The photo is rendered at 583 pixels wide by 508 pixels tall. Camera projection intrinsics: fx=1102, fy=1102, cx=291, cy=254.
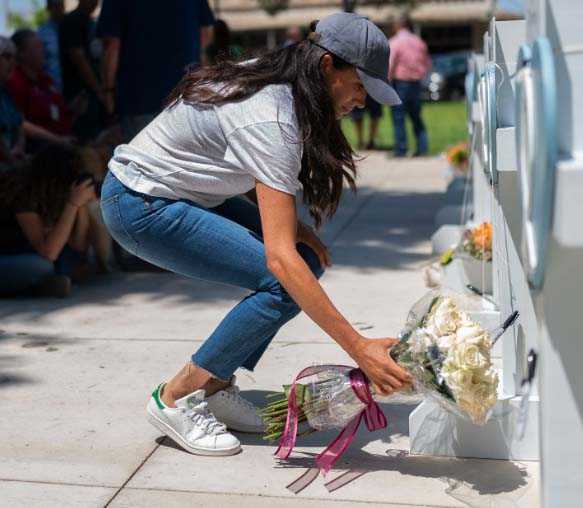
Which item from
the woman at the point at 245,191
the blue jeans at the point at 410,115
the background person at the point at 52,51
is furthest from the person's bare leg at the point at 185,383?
the blue jeans at the point at 410,115

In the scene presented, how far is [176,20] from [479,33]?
3576 cm

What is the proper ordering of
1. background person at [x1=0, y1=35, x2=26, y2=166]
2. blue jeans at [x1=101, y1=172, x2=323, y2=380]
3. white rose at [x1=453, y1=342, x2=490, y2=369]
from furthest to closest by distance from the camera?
background person at [x1=0, y1=35, x2=26, y2=166] < blue jeans at [x1=101, y1=172, x2=323, y2=380] < white rose at [x1=453, y1=342, x2=490, y2=369]

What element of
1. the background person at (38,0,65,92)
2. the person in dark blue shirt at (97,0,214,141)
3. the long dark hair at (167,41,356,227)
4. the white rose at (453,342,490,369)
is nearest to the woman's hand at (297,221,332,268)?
the long dark hair at (167,41,356,227)

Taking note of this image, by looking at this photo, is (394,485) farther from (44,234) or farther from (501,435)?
(44,234)

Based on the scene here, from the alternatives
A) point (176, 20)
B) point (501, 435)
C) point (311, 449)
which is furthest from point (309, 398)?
point (176, 20)

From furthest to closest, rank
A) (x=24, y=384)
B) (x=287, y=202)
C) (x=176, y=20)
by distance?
(x=176, y=20)
(x=24, y=384)
(x=287, y=202)

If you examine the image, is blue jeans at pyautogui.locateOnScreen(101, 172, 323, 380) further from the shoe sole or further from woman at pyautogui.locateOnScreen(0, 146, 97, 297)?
woman at pyautogui.locateOnScreen(0, 146, 97, 297)

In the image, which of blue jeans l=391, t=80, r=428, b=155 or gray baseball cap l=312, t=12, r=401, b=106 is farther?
blue jeans l=391, t=80, r=428, b=155

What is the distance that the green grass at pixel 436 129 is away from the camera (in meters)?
15.4

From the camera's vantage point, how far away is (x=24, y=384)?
14.5 ft

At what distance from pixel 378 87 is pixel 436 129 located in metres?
15.4

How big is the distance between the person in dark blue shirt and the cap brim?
366cm

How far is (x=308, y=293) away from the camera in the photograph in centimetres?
321

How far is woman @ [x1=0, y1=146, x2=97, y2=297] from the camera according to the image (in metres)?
5.76
